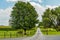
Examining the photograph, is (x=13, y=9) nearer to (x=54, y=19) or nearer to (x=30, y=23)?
(x=30, y=23)

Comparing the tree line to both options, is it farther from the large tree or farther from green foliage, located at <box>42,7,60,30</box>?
green foliage, located at <box>42,7,60,30</box>

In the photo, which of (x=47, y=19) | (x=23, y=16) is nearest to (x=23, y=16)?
(x=23, y=16)

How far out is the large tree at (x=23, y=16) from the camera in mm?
63406

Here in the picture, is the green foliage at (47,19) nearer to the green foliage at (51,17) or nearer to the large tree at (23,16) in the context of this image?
the green foliage at (51,17)

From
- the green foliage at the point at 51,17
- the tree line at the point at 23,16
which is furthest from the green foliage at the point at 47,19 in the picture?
the tree line at the point at 23,16

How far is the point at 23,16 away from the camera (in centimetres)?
6506

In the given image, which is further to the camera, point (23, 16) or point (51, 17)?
point (51, 17)

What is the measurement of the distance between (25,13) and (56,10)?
31148mm

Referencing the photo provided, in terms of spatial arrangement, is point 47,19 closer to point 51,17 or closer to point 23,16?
point 51,17

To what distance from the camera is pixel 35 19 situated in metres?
64.0

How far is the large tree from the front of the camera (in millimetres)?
63406

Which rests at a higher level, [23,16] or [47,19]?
[47,19]

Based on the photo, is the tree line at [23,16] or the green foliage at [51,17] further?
the green foliage at [51,17]

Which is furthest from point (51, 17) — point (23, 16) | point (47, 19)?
point (23, 16)
